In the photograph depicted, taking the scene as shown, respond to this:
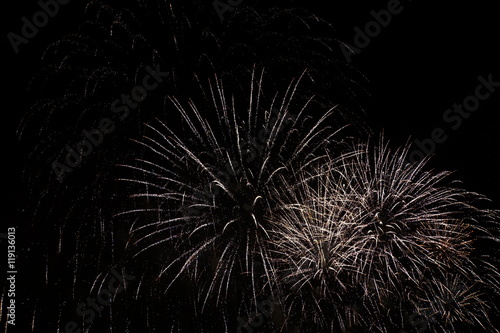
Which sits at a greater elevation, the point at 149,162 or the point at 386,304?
the point at 149,162

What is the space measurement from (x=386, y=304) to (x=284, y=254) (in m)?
5.20

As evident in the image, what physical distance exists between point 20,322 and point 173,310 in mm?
6991

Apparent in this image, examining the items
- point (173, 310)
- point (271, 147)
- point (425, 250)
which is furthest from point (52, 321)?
point (425, 250)

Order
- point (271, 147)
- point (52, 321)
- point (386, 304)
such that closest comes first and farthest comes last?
1. point (271, 147)
2. point (386, 304)
3. point (52, 321)

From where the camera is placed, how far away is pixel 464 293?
1916 cm

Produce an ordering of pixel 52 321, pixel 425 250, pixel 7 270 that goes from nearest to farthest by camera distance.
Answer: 1. pixel 425 250
2. pixel 7 270
3. pixel 52 321

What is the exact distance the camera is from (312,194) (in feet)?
46.9

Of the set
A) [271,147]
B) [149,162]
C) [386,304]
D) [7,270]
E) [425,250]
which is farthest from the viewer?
[386,304]

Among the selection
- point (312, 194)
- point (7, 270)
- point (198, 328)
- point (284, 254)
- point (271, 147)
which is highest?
point (271, 147)

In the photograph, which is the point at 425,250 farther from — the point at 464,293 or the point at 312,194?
the point at 464,293

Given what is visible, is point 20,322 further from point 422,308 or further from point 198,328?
point 422,308

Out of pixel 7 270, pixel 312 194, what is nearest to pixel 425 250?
pixel 312 194

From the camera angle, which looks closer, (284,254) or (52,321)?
(284,254)

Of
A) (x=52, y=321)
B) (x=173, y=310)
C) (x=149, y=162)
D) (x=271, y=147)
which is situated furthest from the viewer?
(x=52, y=321)
